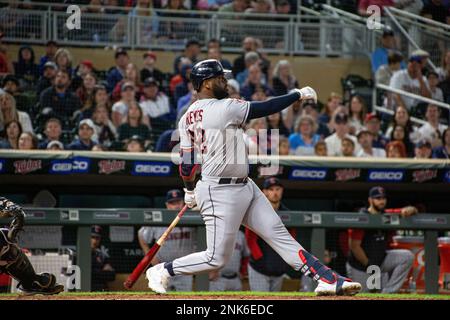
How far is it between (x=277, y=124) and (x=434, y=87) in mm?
2753

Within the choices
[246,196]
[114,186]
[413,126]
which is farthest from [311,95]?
[413,126]

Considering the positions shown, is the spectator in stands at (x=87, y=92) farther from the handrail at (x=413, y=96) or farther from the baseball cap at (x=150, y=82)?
the handrail at (x=413, y=96)

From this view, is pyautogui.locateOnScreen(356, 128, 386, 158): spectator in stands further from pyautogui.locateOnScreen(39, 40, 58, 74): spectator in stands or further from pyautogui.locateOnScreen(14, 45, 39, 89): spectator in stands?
pyautogui.locateOnScreen(14, 45, 39, 89): spectator in stands

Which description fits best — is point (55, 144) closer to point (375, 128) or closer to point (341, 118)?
point (341, 118)

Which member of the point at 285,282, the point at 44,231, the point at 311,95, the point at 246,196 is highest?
the point at 311,95

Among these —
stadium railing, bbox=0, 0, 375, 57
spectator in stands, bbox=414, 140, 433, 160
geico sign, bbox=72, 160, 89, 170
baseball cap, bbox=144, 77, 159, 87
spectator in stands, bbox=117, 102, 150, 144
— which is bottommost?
geico sign, bbox=72, 160, 89, 170

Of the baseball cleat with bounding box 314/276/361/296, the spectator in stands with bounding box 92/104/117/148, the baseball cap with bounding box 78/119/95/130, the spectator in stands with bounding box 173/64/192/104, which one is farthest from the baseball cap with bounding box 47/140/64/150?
the baseball cleat with bounding box 314/276/361/296

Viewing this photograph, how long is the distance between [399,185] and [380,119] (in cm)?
186

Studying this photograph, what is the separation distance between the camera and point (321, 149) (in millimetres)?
10812

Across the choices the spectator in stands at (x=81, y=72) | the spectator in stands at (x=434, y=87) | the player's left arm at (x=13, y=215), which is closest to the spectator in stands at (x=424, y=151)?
the spectator in stands at (x=434, y=87)

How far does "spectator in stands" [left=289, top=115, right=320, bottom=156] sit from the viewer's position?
1103 cm

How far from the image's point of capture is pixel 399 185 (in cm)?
1076

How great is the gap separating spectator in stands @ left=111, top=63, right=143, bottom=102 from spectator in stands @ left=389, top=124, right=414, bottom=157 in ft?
10.5
